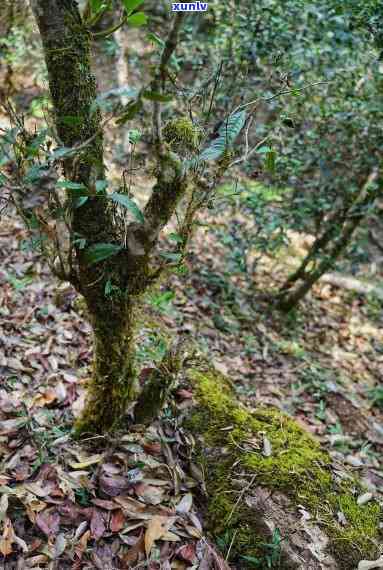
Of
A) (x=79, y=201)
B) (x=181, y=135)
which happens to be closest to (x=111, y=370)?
(x=79, y=201)

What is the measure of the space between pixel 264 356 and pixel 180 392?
5.73 ft

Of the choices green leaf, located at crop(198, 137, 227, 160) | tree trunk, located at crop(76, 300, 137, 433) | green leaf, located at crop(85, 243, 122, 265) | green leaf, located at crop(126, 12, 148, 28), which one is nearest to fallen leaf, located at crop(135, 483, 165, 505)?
tree trunk, located at crop(76, 300, 137, 433)

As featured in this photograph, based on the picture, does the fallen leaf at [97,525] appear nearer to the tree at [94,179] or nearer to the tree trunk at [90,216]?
the tree trunk at [90,216]

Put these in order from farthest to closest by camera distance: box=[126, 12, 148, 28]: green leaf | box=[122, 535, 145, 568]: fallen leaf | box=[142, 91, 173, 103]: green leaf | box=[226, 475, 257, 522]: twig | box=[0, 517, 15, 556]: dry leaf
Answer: box=[226, 475, 257, 522]: twig, box=[122, 535, 145, 568]: fallen leaf, box=[0, 517, 15, 556]: dry leaf, box=[126, 12, 148, 28]: green leaf, box=[142, 91, 173, 103]: green leaf

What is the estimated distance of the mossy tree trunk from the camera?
1653 mm

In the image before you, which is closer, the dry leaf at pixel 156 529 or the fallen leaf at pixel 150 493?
the dry leaf at pixel 156 529

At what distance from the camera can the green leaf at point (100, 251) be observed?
1.79 m

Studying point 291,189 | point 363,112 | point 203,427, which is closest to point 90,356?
point 203,427

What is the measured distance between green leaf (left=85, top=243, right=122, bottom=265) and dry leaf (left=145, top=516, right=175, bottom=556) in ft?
3.77

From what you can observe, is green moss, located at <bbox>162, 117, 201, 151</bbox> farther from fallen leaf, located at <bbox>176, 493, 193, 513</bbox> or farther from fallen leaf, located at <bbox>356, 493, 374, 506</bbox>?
fallen leaf, located at <bbox>356, 493, 374, 506</bbox>

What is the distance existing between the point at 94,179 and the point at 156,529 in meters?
1.45

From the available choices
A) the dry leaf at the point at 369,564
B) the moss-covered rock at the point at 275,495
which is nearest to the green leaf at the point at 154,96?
the moss-covered rock at the point at 275,495

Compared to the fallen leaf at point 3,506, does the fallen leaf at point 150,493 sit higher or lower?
lower

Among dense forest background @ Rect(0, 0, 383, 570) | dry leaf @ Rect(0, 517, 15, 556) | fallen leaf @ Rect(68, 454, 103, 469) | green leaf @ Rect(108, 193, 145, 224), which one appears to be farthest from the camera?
fallen leaf @ Rect(68, 454, 103, 469)
